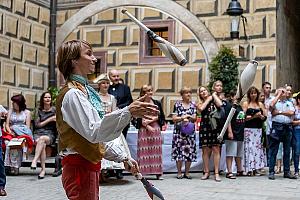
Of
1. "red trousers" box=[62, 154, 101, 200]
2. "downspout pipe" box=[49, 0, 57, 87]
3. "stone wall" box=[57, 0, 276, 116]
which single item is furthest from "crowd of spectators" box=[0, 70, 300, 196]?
"red trousers" box=[62, 154, 101, 200]

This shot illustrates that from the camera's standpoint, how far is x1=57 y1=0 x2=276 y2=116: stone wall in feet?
36.1

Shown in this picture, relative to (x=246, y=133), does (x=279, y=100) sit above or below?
above

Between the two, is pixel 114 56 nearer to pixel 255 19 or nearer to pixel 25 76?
pixel 25 76

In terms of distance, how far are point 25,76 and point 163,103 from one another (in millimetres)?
3314

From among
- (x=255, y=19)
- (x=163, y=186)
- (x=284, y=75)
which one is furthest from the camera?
(x=284, y=75)

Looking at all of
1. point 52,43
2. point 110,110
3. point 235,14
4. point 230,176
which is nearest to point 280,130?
point 230,176

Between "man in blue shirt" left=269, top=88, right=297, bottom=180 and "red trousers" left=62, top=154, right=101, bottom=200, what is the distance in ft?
18.8

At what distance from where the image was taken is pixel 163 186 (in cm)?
707

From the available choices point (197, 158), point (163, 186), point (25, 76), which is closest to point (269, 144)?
point (197, 158)

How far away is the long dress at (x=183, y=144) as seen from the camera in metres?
7.99

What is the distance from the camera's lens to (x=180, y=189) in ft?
22.3

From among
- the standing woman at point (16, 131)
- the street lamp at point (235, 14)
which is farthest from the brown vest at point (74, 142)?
the street lamp at point (235, 14)

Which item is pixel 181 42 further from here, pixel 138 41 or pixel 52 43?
pixel 52 43

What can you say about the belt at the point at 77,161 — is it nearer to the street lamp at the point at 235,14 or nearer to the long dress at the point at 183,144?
the long dress at the point at 183,144
